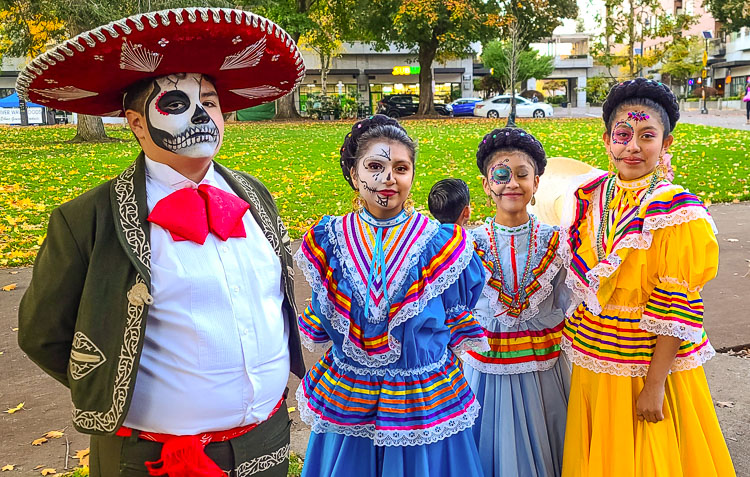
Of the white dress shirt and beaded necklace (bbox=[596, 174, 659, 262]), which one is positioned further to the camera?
beaded necklace (bbox=[596, 174, 659, 262])

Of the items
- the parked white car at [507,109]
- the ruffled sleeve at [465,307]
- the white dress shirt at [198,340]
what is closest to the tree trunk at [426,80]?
the parked white car at [507,109]

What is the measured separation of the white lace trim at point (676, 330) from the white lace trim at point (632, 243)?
0.73ft

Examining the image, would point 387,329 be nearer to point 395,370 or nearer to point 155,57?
point 395,370

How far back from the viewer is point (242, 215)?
7.48ft

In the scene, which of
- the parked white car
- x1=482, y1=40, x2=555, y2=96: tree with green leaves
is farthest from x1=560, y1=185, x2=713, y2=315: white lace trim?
x1=482, y1=40, x2=555, y2=96: tree with green leaves

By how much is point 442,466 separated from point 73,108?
1932 millimetres

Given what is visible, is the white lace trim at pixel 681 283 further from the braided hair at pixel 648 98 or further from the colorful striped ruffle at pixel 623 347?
the braided hair at pixel 648 98

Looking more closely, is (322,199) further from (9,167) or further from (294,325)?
(294,325)

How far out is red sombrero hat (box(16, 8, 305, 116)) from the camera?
1.96m

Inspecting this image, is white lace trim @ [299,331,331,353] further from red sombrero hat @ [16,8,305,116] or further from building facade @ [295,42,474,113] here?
building facade @ [295,42,474,113]

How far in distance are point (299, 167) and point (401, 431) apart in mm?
11538

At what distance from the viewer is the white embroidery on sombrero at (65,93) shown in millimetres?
2225

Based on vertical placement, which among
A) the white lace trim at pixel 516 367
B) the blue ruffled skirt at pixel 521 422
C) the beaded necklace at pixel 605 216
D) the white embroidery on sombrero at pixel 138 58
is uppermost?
the white embroidery on sombrero at pixel 138 58

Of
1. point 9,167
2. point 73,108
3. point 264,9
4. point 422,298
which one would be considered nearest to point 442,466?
point 422,298
